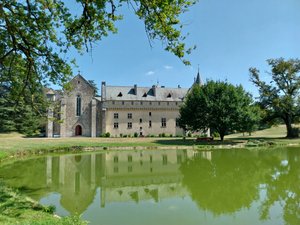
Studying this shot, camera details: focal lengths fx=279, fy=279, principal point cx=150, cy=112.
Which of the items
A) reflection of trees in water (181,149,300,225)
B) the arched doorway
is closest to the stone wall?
the arched doorway

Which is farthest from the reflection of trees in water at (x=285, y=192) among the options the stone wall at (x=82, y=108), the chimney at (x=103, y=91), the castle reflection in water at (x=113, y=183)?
the chimney at (x=103, y=91)

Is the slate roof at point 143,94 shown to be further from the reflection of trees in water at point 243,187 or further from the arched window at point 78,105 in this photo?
the reflection of trees in water at point 243,187

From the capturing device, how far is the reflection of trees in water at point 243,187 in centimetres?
865

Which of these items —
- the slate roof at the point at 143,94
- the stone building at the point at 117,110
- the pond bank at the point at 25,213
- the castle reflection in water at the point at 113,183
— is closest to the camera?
the pond bank at the point at 25,213

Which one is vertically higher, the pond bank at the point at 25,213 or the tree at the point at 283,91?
the tree at the point at 283,91

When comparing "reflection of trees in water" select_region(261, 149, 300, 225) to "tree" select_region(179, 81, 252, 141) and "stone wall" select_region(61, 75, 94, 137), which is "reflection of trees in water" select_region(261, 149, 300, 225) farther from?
"stone wall" select_region(61, 75, 94, 137)

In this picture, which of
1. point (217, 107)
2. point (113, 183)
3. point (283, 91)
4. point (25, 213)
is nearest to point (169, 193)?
point (113, 183)

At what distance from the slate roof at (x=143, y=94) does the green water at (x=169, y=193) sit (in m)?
34.6

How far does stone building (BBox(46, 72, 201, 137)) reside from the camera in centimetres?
4681

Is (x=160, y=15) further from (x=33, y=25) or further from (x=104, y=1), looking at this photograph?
(x=33, y=25)

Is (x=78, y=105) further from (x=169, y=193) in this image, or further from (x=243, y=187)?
(x=243, y=187)

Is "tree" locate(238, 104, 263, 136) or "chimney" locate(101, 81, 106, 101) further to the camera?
"chimney" locate(101, 81, 106, 101)

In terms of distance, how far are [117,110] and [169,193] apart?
40329mm

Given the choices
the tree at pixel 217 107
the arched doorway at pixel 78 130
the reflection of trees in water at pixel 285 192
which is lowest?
the reflection of trees in water at pixel 285 192
